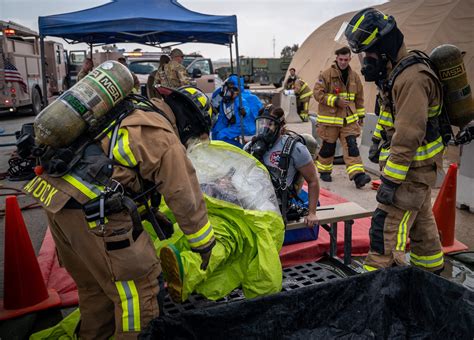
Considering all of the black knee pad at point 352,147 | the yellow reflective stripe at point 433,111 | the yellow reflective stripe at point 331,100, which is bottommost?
the black knee pad at point 352,147

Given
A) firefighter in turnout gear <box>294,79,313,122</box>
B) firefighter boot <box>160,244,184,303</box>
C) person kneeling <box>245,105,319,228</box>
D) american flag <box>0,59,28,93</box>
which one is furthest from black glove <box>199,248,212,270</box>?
american flag <box>0,59,28,93</box>

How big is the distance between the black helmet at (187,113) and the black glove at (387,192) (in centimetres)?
129

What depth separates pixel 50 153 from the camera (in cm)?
209

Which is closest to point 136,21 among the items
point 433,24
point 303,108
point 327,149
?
point 327,149

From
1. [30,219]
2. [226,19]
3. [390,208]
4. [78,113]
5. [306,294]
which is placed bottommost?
[30,219]

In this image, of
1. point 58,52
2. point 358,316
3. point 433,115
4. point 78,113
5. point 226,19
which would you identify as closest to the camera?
point 78,113

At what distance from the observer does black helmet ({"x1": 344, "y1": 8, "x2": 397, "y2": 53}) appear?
117 inches

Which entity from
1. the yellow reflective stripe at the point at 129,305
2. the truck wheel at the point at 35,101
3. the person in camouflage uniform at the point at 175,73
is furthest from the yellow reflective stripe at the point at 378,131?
the truck wheel at the point at 35,101

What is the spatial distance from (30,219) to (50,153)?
3571 millimetres

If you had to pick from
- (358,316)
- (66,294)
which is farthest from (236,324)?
(66,294)

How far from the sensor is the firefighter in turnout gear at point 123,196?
1.97 meters

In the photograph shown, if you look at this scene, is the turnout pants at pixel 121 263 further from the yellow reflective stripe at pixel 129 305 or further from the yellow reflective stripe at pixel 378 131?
the yellow reflective stripe at pixel 378 131

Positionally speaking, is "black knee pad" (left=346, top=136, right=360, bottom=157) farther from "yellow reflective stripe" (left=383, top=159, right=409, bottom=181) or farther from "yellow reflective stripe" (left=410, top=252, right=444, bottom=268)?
"yellow reflective stripe" (left=383, top=159, right=409, bottom=181)

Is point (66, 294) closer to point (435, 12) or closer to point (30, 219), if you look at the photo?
point (30, 219)
